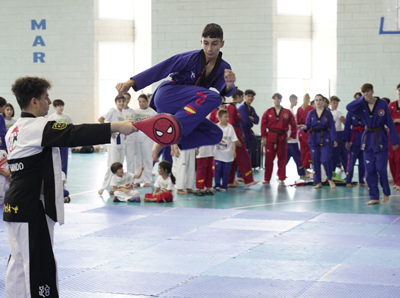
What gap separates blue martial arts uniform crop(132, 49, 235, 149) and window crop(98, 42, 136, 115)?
14959 mm

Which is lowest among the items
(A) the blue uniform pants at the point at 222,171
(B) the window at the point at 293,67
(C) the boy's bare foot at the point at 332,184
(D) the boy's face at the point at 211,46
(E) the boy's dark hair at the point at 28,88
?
(C) the boy's bare foot at the point at 332,184

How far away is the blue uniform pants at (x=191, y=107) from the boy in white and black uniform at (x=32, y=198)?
1285 mm

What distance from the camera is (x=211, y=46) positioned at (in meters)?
4.70

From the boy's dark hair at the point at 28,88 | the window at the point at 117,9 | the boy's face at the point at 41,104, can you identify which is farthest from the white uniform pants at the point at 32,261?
the window at the point at 117,9

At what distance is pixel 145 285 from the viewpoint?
195 inches

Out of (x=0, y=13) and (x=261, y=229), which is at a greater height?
(x=0, y=13)

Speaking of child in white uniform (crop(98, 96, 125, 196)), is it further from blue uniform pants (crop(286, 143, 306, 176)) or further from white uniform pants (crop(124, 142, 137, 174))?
blue uniform pants (crop(286, 143, 306, 176))

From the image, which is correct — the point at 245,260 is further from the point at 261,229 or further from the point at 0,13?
the point at 0,13

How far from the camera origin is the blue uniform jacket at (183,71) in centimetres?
473

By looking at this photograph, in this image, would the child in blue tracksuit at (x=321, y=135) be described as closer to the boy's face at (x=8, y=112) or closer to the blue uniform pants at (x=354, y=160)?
the blue uniform pants at (x=354, y=160)

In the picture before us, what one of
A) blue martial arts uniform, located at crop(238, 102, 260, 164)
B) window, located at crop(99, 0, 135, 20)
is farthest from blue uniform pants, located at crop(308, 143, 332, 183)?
window, located at crop(99, 0, 135, 20)

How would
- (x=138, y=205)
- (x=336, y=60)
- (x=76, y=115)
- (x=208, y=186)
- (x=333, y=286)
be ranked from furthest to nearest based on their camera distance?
(x=76, y=115)
(x=336, y=60)
(x=208, y=186)
(x=138, y=205)
(x=333, y=286)

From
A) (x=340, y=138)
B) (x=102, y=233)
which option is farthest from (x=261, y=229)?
(x=340, y=138)

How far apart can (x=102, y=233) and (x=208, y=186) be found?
3.95m
